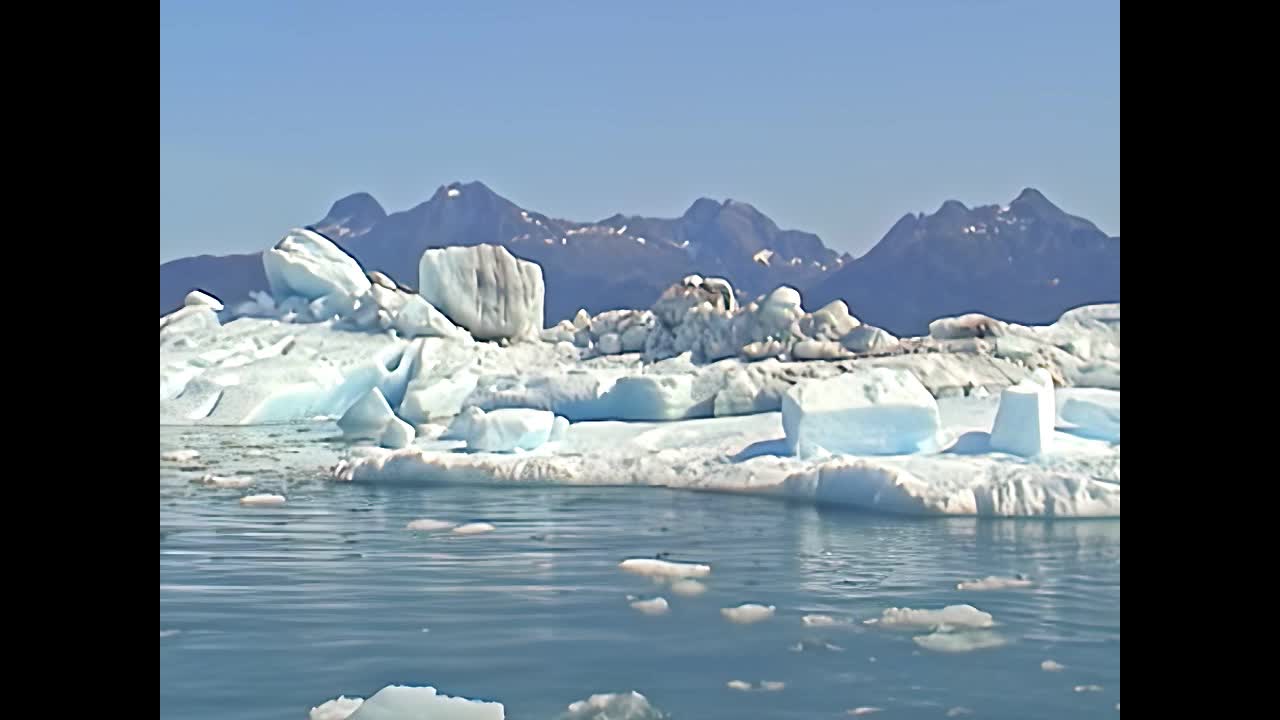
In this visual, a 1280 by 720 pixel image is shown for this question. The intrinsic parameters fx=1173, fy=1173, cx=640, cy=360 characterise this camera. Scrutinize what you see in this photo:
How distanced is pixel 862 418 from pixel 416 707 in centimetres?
676

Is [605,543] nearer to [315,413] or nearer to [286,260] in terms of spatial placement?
[315,413]

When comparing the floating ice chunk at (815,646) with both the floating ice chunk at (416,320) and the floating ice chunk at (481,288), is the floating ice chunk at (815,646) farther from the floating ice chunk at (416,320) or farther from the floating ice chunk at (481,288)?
the floating ice chunk at (481,288)

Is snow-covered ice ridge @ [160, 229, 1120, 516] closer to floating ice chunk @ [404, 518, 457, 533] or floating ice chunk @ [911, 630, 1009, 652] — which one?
floating ice chunk @ [404, 518, 457, 533]

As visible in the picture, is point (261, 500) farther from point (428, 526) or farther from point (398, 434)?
point (398, 434)

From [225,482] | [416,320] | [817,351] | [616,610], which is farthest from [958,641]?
[416,320]

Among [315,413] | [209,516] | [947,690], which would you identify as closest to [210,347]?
[315,413]

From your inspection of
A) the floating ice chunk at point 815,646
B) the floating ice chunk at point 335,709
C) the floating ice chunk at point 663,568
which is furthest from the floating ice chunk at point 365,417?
the floating ice chunk at point 335,709

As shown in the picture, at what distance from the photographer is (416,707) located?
3062 millimetres

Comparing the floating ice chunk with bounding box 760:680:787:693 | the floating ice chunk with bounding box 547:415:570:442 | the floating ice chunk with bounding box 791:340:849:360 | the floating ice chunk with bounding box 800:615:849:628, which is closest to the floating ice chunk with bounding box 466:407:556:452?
the floating ice chunk with bounding box 547:415:570:442

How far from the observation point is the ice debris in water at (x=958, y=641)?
407 cm

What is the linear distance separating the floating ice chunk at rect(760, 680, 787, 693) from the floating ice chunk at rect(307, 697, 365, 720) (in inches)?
47.4

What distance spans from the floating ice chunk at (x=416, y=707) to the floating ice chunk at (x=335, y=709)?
0.51 feet
